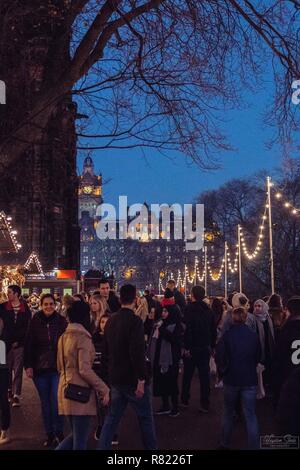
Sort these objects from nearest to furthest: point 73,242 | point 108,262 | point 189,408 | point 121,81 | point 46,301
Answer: point 121,81 < point 46,301 < point 189,408 < point 73,242 < point 108,262

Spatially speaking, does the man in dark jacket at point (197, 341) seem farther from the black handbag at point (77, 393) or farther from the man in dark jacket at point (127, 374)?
the black handbag at point (77, 393)

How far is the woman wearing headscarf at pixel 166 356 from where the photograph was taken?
36.0 feet

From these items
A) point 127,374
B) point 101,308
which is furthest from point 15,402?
point 127,374

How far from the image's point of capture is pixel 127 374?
269 inches

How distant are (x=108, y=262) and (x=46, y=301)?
9163cm

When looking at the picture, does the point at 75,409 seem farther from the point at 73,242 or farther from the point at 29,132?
the point at 73,242

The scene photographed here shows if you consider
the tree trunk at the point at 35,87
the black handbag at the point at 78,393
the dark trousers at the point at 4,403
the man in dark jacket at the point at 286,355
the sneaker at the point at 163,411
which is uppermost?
the tree trunk at the point at 35,87

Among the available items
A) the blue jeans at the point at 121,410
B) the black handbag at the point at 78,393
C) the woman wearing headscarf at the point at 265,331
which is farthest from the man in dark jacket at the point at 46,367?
the woman wearing headscarf at the point at 265,331

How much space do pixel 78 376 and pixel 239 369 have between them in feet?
7.27

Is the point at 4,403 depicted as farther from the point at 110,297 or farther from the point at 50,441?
the point at 110,297

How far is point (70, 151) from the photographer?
31.4 feet

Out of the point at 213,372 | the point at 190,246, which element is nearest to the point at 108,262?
the point at 190,246

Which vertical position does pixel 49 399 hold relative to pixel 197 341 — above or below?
below

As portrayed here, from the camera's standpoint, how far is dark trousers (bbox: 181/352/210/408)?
1105cm
